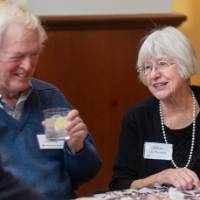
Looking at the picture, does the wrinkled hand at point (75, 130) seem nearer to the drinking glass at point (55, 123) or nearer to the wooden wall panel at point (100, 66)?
the drinking glass at point (55, 123)

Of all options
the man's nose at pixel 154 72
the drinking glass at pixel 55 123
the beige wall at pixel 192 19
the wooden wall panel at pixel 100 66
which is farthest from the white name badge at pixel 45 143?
the beige wall at pixel 192 19

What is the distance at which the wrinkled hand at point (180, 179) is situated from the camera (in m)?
2.05

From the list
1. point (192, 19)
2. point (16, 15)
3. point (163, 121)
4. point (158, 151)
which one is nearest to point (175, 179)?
point (158, 151)

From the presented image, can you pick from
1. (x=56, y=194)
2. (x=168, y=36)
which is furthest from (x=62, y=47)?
(x=56, y=194)

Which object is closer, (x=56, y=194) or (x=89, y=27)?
(x=56, y=194)

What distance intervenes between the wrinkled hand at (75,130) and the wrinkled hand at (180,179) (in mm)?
341

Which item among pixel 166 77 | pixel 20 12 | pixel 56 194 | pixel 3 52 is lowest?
pixel 56 194

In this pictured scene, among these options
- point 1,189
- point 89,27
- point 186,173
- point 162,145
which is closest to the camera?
point 1,189

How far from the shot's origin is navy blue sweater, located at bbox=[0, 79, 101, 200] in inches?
83.0

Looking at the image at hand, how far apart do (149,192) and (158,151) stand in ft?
1.52

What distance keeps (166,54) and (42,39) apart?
1.85 ft

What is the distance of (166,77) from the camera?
8.05 ft

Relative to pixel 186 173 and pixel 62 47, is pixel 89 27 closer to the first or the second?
pixel 62 47

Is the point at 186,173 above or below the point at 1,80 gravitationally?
below
